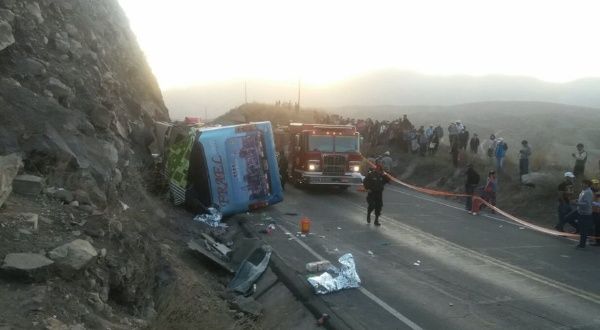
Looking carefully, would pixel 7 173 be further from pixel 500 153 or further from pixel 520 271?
pixel 500 153

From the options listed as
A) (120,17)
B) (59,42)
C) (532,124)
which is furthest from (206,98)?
(59,42)

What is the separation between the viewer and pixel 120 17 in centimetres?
2127

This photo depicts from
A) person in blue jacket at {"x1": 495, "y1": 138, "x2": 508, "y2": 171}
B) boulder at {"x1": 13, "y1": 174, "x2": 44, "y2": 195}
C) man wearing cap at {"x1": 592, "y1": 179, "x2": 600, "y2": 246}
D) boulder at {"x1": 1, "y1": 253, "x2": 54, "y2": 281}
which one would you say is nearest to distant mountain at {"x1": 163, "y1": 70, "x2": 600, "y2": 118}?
person in blue jacket at {"x1": 495, "y1": 138, "x2": 508, "y2": 171}

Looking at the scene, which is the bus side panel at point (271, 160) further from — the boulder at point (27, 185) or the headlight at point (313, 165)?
the boulder at point (27, 185)

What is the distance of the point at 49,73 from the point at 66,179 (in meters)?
3.37

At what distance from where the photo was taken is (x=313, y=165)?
21.5 metres

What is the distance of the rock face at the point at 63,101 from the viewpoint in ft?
25.0

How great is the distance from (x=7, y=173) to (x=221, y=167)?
8697mm

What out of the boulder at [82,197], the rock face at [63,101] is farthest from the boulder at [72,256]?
the rock face at [63,101]

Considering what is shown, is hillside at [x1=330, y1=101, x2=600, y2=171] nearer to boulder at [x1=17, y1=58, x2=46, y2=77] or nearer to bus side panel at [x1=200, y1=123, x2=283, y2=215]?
bus side panel at [x1=200, y1=123, x2=283, y2=215]

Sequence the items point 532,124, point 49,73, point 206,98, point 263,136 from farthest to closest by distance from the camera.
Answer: point 206,98 → point 532,124 → point 263,136 → point 49,73

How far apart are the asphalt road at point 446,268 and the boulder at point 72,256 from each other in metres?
3.89

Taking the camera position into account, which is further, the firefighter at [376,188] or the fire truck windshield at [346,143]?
the fire truck windshield at [346,143]

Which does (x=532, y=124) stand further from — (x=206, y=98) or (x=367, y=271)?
(x=206, y=98)
